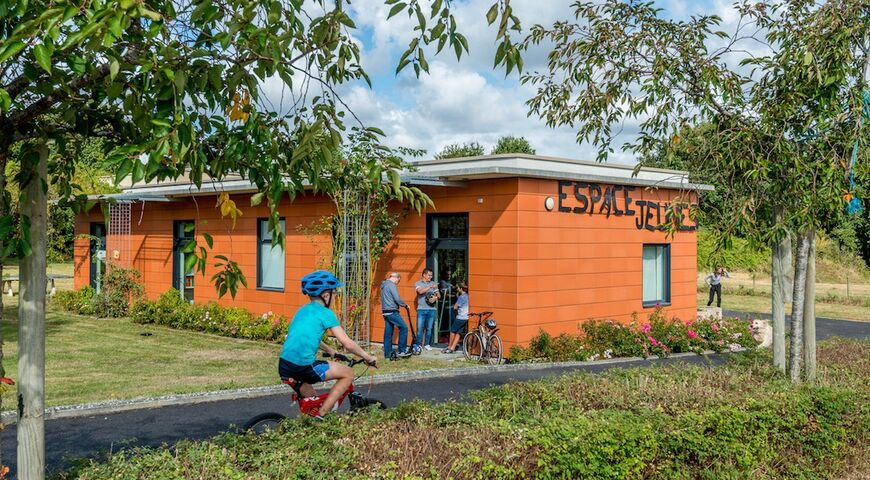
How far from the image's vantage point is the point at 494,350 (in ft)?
46.8

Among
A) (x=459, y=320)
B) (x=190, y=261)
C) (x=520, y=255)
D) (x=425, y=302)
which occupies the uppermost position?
(x=190, y=261)

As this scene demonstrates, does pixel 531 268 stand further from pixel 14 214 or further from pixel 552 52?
pixel 14 214

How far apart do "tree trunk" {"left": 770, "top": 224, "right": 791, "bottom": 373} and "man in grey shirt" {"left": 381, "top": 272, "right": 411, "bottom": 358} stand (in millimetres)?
6905

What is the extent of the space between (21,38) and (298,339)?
12.3 ft

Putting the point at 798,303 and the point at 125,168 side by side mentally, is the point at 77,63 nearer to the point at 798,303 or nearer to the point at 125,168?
the point at 125,168

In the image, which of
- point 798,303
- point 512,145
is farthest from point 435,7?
point 512,145

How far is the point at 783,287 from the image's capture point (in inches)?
362

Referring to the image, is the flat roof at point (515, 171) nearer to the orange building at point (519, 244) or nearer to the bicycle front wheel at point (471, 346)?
the orange building at point (519, 244)

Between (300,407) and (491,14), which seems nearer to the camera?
(491,14)

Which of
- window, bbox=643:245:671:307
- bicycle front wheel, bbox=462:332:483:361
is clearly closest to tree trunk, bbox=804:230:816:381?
bicycle front wheel, bbox=462:332:483:361

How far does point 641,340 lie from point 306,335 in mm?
10802

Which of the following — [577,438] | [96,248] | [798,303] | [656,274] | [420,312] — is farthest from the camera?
[96,248]

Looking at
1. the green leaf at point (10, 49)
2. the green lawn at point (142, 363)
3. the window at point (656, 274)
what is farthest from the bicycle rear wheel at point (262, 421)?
the window at point (656, 274)

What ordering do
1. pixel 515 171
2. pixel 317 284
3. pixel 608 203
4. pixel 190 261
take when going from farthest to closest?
pixel 608 203, pixel 515 171, pixel 317 284, pixel 190 261
